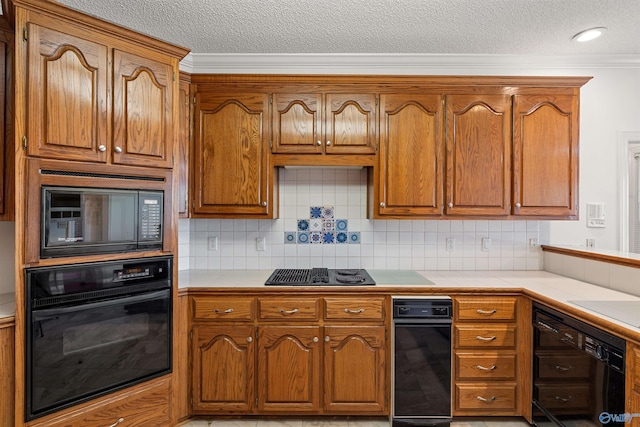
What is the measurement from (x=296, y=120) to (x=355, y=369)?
176cm

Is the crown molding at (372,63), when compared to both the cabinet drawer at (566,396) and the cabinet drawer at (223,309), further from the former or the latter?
the cabinet drawer at (566,396)

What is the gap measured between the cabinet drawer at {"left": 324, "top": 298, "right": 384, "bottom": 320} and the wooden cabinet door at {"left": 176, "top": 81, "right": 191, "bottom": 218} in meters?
1.23

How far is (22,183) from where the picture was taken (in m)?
1.57

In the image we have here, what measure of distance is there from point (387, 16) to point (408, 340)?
6.69 feet

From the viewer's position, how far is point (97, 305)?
177 centimetres

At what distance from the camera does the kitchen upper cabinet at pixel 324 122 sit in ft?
8.08

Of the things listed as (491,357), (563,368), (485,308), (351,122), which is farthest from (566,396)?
(351,122)

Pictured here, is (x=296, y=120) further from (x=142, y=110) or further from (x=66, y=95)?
(x=66, y=95)

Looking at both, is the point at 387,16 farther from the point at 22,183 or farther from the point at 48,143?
the point at 22,183

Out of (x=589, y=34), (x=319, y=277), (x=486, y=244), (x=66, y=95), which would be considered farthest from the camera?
(x=486, y=244)

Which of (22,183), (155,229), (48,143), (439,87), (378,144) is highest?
(439,87)

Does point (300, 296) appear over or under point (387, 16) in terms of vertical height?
under

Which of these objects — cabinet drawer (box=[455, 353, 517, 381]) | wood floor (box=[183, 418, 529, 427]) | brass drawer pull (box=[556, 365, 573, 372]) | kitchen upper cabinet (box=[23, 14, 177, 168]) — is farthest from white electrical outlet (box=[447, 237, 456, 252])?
kitchen upper cabinet (box=[23, 14, 177, 168])

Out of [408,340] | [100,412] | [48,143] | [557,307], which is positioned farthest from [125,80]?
[557,307]
